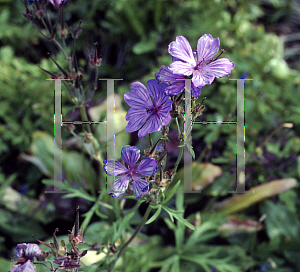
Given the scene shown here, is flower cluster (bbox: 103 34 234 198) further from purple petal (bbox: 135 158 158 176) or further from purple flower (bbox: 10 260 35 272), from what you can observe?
purple flower (bbox: 10 260 35 272)

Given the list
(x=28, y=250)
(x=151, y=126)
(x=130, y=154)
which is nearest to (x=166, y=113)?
(x=151, y=126)

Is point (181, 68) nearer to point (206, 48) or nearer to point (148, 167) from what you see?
point (206, 48)

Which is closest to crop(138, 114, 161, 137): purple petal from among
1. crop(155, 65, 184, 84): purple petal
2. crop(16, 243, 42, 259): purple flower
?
crop(155, 65, 184, 84): purple petal

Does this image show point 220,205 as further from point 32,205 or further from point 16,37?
point 16,37

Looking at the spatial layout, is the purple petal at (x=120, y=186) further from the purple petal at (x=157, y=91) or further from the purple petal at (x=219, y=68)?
the purple petal at (x=219, y=68)

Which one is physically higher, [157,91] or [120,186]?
[157,91]

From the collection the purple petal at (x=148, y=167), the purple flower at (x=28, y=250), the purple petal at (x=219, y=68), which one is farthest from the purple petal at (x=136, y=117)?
the purple flower at (x=28, y=250)
